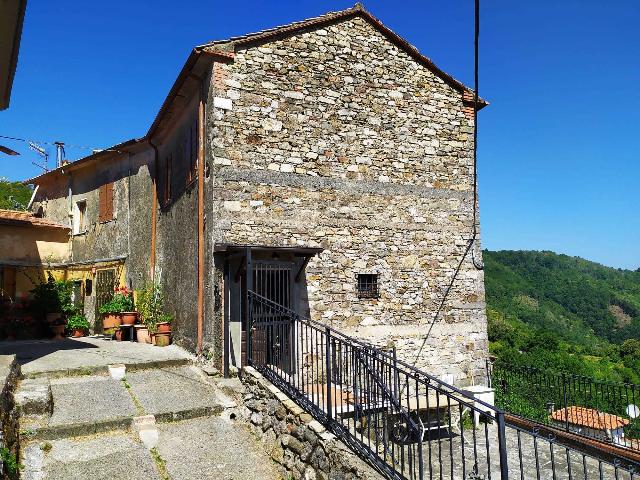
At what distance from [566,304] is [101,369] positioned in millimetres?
79137

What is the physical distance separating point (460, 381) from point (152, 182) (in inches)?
369

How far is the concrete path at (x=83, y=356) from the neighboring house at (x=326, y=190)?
645 millimetres

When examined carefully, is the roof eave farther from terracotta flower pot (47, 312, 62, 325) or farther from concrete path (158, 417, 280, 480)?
concrete path (158, 417, 280, 480)

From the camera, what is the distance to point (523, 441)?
364 inches

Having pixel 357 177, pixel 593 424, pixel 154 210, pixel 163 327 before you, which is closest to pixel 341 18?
pixel 357 177

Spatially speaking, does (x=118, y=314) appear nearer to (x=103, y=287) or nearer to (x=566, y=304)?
(x=103, y=287)

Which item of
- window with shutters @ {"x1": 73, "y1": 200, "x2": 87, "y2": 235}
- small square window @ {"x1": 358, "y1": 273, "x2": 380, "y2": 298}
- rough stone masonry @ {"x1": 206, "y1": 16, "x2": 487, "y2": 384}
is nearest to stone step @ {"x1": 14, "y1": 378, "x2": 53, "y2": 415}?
rough stone masonry @ {"x1": 206, "y1": 16, "x2": 487, "y2": 384}

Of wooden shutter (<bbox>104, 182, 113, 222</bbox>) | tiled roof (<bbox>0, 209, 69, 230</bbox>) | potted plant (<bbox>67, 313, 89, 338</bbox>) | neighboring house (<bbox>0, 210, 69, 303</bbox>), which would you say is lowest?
potted plant (<bbox>67, 313, 89, 338</bbox>)

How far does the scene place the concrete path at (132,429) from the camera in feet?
18.2

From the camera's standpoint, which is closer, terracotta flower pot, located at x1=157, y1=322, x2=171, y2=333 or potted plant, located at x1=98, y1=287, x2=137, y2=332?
terracotta flower pot, located at x1=157, y1=322, x2=171, y2=333

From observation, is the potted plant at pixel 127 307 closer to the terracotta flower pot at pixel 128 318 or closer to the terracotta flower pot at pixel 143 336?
the terracotta flower pot at pixel 128 318

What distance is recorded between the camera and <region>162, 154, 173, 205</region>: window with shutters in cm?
1214

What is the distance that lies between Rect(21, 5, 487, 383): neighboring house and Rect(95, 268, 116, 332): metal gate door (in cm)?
382

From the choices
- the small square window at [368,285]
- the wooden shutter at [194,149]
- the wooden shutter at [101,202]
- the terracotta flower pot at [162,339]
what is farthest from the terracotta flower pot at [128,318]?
the small square window at [368,285]
